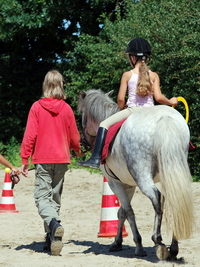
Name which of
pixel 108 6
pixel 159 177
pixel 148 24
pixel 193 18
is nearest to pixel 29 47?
pixel 108 6

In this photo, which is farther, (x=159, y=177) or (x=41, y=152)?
(x=41, y=152)

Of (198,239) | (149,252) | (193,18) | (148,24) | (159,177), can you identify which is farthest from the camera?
(148,24)

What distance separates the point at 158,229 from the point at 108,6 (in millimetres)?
17417

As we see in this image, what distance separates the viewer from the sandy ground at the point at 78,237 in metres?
5.29

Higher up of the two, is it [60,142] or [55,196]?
[60,142]

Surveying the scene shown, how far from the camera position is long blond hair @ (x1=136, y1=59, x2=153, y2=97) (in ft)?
17.9

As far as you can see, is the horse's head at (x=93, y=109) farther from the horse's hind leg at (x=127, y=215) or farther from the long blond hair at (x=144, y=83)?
the horse's hind leg at (x=127, y=215)

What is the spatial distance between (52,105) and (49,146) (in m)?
0.47

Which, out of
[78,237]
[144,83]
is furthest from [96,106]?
[78,237]

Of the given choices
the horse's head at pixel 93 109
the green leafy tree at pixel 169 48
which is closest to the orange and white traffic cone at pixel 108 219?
the horse's head at pixel 93 109

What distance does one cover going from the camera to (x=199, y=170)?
13586 mm

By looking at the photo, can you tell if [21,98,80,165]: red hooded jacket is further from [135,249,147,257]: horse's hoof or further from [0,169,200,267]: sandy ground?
[135,249,147,257]: horse's hoof

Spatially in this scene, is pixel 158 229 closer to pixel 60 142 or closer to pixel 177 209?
pixel 177 209

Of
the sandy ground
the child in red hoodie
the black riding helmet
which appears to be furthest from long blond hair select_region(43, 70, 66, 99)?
the sandy ground
